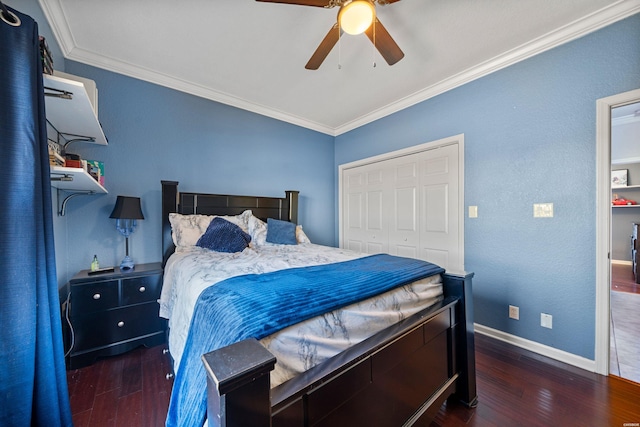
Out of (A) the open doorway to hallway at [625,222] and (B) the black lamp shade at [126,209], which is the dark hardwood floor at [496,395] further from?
(B) the black lamp shade at [126,209]

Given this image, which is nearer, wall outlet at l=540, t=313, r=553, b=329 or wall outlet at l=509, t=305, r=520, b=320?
wall outlet at l=540, t=313, r=553, b=329

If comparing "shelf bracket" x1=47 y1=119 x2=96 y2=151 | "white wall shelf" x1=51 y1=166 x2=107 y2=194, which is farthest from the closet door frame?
"shelf bracket" x1=47 y1=119 x2=96 y2=151

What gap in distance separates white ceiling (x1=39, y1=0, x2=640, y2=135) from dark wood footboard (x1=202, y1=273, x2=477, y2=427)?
79.9 inches

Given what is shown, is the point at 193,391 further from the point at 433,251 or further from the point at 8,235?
the point at 433,251

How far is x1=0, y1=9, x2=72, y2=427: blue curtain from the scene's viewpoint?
936 mm

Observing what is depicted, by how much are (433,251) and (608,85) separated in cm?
199

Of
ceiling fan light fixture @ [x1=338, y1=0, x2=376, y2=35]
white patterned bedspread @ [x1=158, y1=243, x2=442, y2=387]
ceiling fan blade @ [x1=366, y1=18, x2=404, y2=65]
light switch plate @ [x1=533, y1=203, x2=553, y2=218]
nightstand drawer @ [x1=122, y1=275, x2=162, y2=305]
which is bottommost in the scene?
nightstand drawer @ [x1=122, y1=275, x2=162, y2=305]

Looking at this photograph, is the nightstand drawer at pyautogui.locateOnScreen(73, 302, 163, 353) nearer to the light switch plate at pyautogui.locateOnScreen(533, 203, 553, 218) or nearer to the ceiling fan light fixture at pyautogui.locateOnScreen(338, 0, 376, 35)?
the ceiling fan light fixture at pyautogui.locateOnScreen(338, 0, 376, 35)

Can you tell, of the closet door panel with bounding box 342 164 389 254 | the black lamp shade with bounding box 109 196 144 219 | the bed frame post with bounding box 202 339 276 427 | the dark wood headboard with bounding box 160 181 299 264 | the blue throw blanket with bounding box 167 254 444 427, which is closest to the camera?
the bed frame post with bounding box 202 339 276 427

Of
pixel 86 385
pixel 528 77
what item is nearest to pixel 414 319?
pixel 86 385

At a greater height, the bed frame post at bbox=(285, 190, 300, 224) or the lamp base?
the bed frame post at bbox=(285, 190, 300, 224)

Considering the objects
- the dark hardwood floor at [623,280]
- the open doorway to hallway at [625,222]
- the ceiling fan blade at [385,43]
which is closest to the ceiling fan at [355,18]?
the ceiling fan blade at [385,43]

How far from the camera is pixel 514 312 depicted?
7.50ft

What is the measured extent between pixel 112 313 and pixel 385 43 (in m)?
3.05
